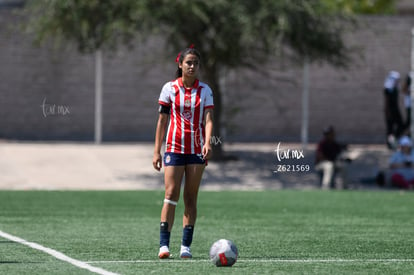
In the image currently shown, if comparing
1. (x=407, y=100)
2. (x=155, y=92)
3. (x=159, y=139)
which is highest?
(x=155, y=92)

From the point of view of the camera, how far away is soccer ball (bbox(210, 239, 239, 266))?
359 inches

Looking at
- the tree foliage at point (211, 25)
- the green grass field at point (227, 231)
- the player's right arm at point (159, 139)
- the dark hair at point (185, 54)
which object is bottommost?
the green grass field at point (227, 231)

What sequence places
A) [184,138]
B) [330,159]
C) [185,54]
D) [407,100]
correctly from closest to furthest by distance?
[184,138] < [185,54] < [330,159] < [407,100]

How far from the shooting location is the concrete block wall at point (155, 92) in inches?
1132

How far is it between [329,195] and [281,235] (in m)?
8.84

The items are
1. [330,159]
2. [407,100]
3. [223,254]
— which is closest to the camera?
[223,254]

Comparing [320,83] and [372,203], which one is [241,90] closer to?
[320,83]

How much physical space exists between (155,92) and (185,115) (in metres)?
20.0

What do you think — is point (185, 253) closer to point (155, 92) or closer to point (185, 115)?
point (185, 115)

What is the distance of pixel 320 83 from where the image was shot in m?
31.0

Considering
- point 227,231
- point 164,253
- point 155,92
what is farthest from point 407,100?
point 164,253

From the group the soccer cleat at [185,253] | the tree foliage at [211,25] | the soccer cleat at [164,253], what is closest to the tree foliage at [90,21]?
the tree foliage at [211,25]

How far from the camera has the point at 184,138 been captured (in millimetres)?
9891

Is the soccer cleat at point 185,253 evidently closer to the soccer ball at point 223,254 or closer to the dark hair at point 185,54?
the soccer ball at point 223,254
